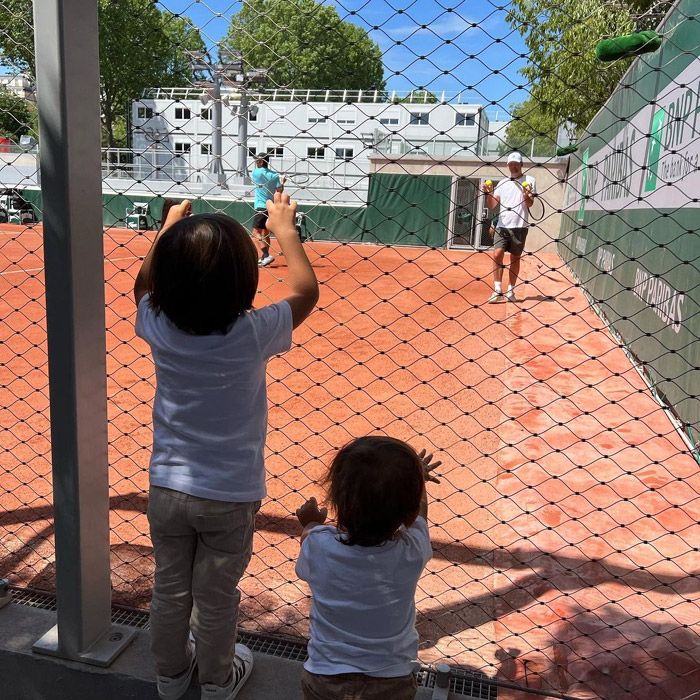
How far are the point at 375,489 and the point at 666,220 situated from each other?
3563 mm

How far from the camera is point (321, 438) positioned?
11.7 feet

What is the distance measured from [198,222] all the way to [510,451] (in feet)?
8.08

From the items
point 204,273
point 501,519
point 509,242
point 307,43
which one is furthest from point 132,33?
point 509,242

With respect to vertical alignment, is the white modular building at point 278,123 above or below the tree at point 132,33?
below

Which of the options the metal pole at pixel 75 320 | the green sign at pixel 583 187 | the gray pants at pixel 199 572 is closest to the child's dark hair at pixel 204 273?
the metal pole at pixel 75 320

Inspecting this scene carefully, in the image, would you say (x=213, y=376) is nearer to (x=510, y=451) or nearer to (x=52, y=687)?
(x=52, y=687)

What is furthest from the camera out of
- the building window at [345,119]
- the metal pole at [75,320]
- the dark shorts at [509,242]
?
the dark shorts at [509,242]

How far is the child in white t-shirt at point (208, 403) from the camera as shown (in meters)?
1.43

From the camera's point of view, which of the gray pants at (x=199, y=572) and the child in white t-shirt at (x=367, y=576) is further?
the gray pants at (x=199, y=572)

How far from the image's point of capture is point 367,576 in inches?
52.1

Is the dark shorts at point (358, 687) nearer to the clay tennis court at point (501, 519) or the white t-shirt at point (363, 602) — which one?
the white t-shirt at point (363, 602)

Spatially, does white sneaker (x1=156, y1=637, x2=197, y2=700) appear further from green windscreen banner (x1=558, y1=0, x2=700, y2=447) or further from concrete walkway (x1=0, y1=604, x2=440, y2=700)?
green windscreen banner (x1=558, y1=0, x2=700, y2=447)

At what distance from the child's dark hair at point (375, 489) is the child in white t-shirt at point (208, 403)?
0.27 meters

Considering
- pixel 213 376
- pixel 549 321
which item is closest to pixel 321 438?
pixel 213 376
